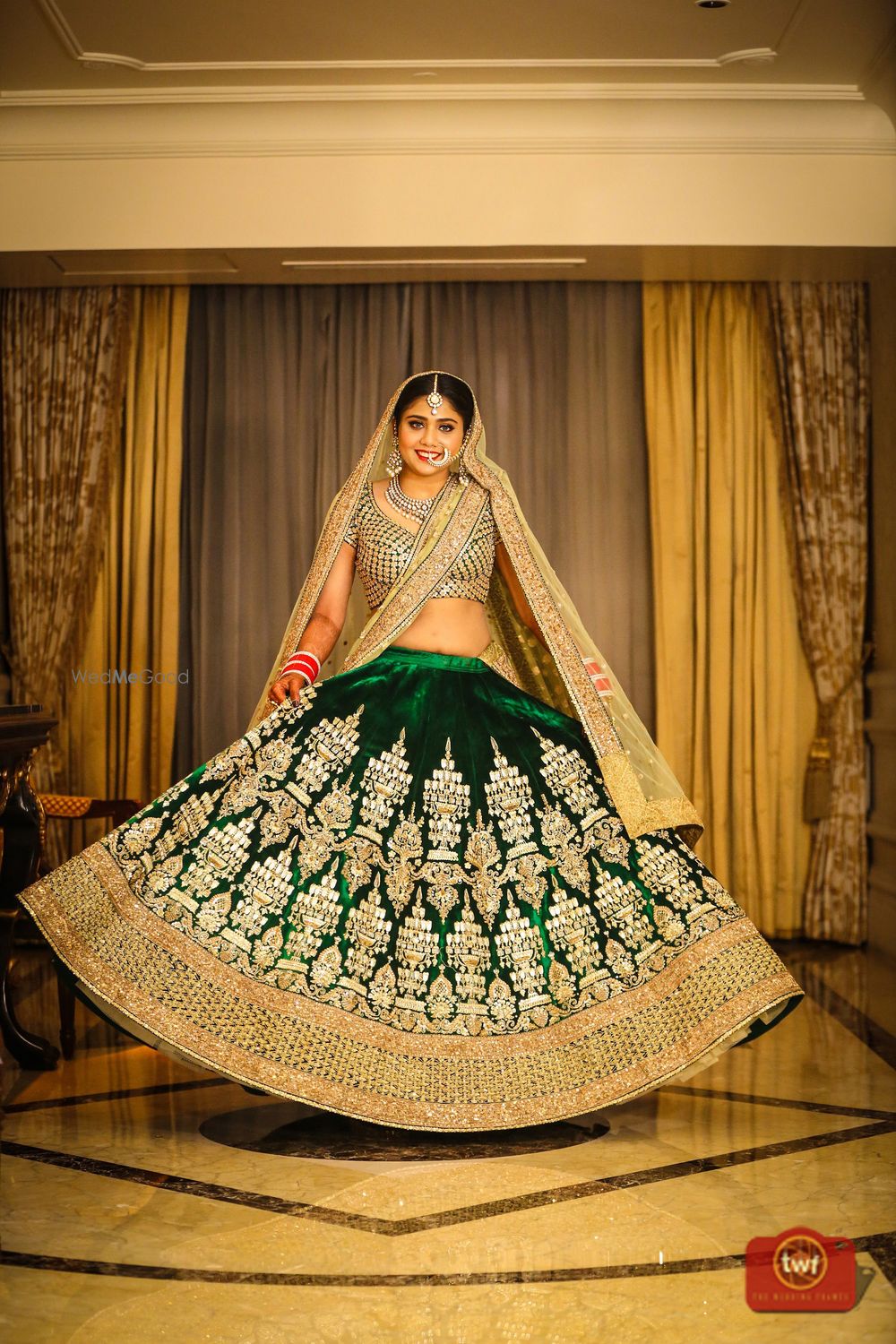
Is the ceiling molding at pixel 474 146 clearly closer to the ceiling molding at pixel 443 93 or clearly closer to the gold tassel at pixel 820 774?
the ceiling molding at pixel 443 93

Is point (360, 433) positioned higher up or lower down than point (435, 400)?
higher up

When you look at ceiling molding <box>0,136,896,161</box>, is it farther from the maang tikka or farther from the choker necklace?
the choker necklace

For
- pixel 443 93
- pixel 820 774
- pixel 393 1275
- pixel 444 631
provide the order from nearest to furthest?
pixel 393 1275
pixel 444 631
pixel 443 93
pixel 820 774

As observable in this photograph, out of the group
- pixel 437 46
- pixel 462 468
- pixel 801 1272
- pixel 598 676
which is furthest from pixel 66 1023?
pixel 437 46

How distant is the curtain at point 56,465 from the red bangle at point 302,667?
8.13ft

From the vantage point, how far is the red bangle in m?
3.34

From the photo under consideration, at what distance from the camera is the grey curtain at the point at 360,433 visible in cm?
560

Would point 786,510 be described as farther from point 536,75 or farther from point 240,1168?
point 240,1168

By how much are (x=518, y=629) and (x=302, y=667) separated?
630mm

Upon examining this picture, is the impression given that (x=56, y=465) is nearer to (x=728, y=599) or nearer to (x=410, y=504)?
(x=410, y=504)

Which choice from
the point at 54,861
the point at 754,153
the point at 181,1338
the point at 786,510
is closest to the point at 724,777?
the point at 786,510

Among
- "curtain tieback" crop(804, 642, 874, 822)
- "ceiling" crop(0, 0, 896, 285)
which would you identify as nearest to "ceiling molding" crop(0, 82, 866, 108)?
"ceiling" crop(0, 0, 896, 285)

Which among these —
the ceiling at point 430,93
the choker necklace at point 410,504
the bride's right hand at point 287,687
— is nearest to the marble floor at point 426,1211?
the bride's right hand at point 287,687

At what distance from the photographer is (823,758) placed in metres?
5.49
